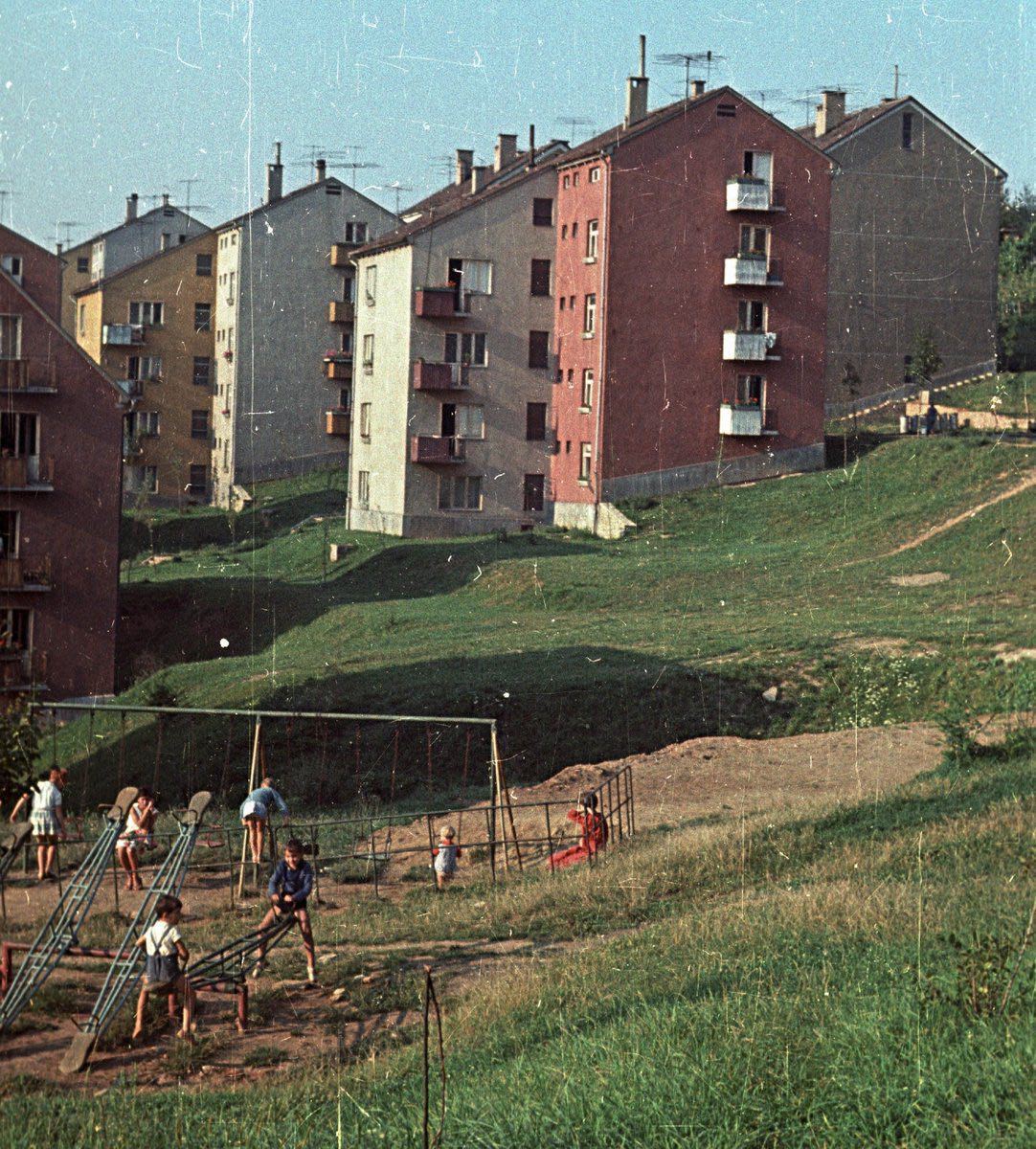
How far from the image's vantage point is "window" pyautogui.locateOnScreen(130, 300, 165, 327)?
3290 inches

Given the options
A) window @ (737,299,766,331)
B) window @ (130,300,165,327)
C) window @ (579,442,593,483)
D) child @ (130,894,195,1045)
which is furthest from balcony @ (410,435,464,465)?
child @ (130,894,195,1045)

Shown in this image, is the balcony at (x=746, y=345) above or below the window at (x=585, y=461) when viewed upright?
above

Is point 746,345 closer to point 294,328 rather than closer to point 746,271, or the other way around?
point 746,271

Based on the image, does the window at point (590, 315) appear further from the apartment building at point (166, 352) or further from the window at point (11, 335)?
the apartment building at point (166, 352)

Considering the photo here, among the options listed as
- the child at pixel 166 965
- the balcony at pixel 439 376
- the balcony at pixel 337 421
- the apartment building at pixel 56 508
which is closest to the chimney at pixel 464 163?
the balcony at pixel 337 421

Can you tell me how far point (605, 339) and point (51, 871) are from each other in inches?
1479

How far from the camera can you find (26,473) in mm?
37750

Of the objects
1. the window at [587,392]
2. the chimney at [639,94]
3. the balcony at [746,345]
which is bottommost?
the window at [587,392]

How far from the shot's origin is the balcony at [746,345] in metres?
56.1

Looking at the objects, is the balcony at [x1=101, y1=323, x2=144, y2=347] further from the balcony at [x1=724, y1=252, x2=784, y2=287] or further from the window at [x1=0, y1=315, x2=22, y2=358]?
the window at [x1=0, y1=315, x2=22, y2=358]

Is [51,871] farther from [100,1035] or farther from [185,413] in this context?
[185,413]

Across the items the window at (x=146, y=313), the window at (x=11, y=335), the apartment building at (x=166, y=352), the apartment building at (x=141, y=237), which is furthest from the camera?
the apartment building at (x=141, y=237)

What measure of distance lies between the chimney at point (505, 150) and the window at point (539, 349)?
15.9 m

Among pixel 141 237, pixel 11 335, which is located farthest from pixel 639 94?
pixel 141 237
